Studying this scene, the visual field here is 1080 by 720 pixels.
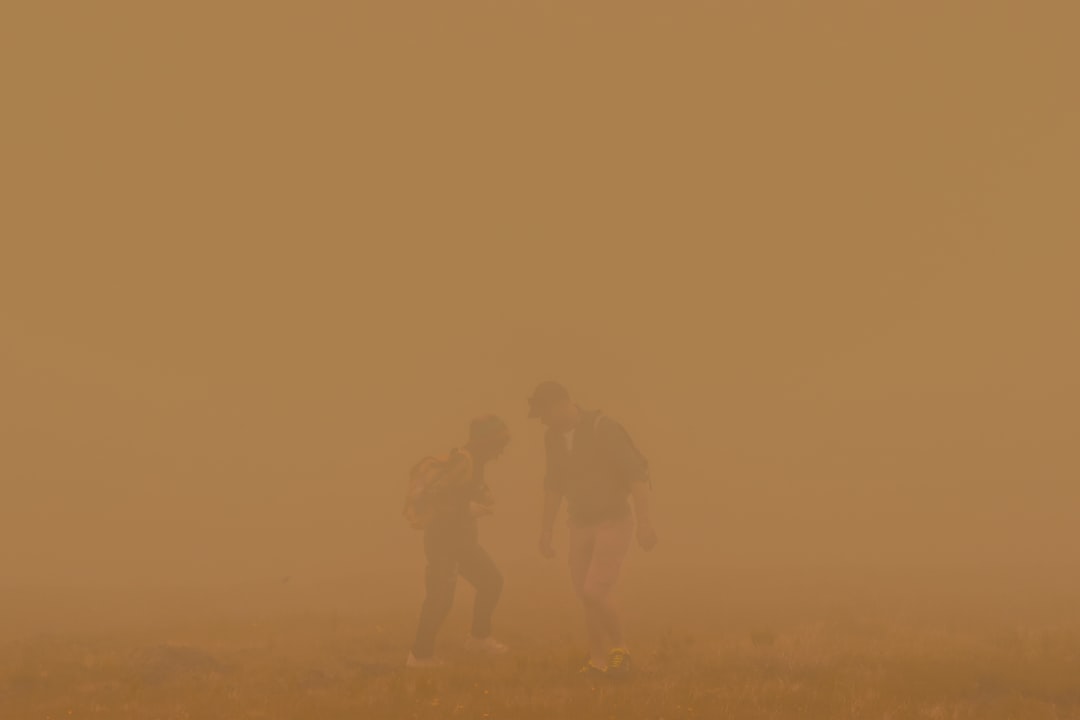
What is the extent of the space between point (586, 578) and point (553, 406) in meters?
2.45

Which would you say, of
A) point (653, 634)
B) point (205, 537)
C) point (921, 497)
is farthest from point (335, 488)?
point (653, 634)

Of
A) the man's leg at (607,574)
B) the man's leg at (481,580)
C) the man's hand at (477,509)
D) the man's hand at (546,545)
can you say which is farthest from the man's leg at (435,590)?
the man's leg at (607,574)

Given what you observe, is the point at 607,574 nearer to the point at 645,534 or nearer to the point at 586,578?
the point at 586,578

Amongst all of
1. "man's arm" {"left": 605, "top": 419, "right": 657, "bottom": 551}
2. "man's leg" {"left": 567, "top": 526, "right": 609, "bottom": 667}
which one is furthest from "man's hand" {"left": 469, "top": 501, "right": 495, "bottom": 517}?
"man's arm" {"left": 605, "top": 419, "right": 657, "bottom": 551}

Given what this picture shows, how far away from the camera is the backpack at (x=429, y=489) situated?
1266 centimetres

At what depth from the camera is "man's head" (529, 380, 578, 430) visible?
1123cm

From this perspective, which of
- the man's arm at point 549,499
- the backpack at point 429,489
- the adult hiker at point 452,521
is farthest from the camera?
the backpack at point 429,489

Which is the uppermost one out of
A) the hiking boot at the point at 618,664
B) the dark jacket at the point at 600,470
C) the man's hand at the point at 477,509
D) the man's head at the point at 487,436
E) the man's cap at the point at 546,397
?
the man's cap at the point at 546,397

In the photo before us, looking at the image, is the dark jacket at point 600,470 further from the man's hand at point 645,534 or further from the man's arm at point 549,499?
the man's arm at point 549,499

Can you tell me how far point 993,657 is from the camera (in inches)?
427

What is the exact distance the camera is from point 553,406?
442 inches

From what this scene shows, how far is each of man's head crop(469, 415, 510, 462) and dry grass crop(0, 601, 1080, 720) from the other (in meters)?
3.29

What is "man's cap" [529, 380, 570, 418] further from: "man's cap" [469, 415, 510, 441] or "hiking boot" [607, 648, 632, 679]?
"hiking boot" [607, 648, 632, 679]

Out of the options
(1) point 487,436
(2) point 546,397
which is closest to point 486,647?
(1) point 487,436
